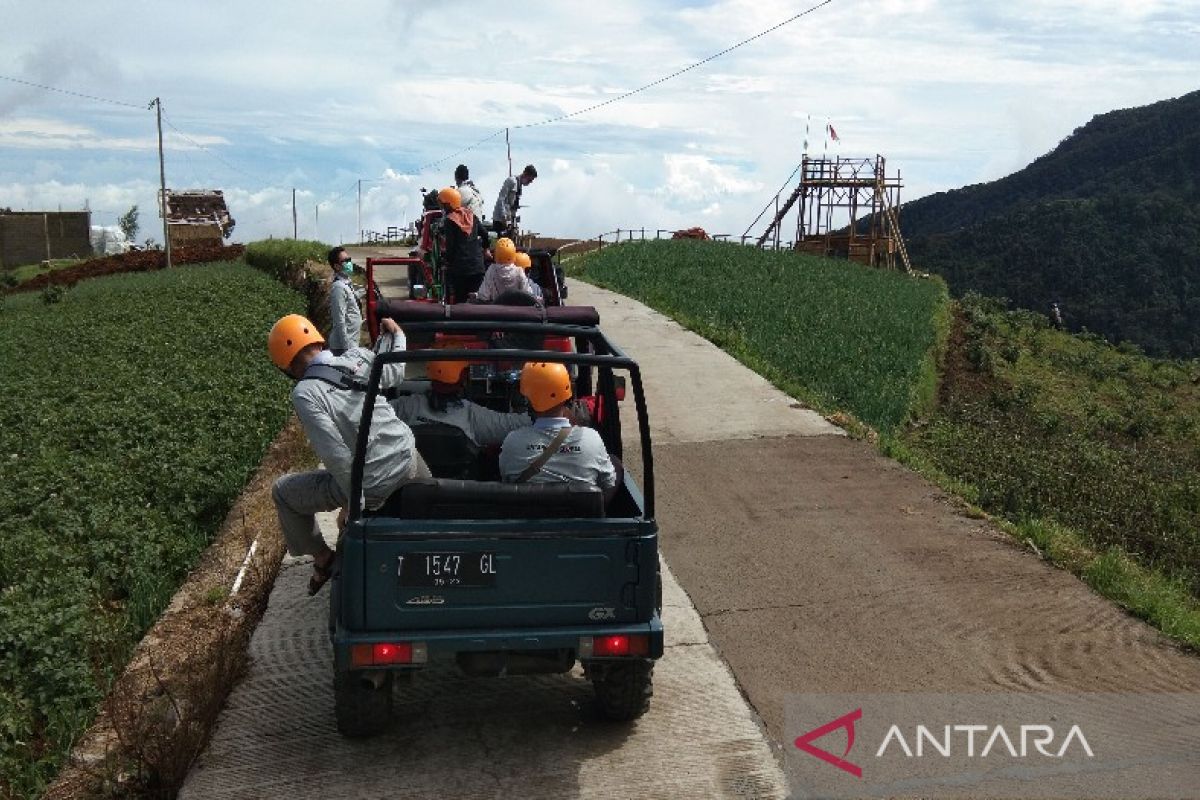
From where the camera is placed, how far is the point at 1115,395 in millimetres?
27641

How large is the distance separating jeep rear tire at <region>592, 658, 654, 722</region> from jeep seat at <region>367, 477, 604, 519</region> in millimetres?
886

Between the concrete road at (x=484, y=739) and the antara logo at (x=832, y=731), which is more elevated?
the concrete road at (x=484, y=739)

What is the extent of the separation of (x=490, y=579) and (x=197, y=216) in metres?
56.5

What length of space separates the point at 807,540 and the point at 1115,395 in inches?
867

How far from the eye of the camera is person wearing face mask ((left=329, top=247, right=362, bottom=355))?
11.5 m

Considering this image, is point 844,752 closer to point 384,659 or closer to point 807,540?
point 384,659

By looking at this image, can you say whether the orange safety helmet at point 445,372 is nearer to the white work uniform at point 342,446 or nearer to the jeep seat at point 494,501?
the white work uniform at point 342,446

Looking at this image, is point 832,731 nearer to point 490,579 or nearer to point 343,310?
point 490,579

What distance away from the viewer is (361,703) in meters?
5.33

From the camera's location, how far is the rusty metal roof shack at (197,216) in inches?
2143

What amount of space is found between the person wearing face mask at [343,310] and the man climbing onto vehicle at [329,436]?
563 cm

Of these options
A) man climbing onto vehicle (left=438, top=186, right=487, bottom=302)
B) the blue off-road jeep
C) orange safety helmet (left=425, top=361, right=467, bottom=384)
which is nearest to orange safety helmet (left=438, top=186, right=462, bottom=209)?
man climbing onto vehicle (left=438, top=186, right=487, bottom=302)

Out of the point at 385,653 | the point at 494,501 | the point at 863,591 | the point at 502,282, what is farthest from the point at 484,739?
the point at 502,282

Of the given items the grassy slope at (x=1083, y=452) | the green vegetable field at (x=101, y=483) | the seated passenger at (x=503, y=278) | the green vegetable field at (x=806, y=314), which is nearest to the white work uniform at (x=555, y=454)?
the green vegetable field at (x=101, y=483)
